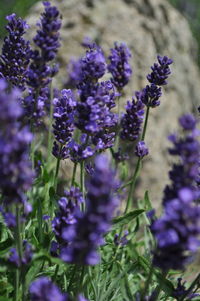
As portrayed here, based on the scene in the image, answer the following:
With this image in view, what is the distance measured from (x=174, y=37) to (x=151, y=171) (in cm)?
227

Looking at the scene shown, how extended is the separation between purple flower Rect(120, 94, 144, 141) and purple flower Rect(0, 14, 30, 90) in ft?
2.35

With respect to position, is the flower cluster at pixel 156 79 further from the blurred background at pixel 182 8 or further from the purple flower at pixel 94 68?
the blurred background at pixel 182 8

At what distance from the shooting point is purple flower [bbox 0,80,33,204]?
1.48 metres

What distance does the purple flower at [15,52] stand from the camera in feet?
8.82

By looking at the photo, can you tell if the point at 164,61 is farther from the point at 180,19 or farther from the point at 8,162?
the point at 180,19

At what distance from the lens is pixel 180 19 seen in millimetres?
6395

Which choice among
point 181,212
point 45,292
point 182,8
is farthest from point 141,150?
point 182,8

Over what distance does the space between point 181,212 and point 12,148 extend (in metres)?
0.64

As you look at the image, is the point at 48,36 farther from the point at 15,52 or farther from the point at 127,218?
the point at 127,218

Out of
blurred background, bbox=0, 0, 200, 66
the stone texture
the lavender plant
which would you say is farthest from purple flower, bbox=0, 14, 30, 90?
blurred background, bbox=0, 0, 200, 66

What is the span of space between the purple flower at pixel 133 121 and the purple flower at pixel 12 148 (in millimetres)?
1216

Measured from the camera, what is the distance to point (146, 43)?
559 centimetres

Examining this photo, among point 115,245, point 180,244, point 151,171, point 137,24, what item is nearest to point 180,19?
point 137,24

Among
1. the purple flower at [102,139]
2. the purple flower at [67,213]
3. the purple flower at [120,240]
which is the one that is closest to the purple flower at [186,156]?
the purple flower at [67,213]
